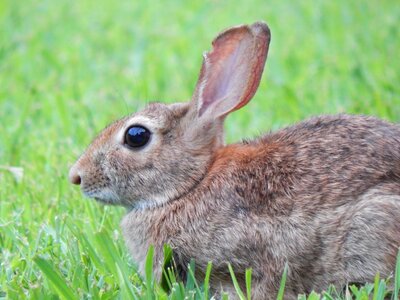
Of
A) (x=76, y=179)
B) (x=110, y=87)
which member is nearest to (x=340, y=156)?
(x=76, y=179)

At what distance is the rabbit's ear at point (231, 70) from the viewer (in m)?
4.41

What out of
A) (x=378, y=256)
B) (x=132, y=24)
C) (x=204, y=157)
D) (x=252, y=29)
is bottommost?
(x=378, y=256)

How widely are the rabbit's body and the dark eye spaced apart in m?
0.32

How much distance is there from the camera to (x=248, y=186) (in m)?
4.13

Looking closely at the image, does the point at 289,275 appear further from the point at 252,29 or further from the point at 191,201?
the point at 252,29

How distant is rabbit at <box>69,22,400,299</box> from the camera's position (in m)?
3.91

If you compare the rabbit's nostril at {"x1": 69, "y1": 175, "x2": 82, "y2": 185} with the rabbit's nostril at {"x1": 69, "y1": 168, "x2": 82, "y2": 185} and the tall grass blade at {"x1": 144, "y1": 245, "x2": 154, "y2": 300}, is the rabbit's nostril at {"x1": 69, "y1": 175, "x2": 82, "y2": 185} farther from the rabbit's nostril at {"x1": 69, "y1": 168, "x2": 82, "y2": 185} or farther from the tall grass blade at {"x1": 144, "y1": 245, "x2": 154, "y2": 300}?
the tall grass blade at {"x1": 144, "y1": 245, "x2": 154, "y2": 300}

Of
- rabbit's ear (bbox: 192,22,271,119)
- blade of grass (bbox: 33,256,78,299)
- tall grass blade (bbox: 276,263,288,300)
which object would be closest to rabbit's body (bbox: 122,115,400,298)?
tall grass blade (bbox: 276,263,288,300)

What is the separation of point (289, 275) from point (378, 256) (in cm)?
38

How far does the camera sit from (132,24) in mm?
9500

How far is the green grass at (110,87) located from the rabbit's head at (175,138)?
0.87 ft

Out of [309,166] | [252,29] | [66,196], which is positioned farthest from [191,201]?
[66,196]

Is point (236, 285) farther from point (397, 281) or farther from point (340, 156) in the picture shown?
point (340, 156)

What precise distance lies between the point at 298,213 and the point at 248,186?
10.9 inches
